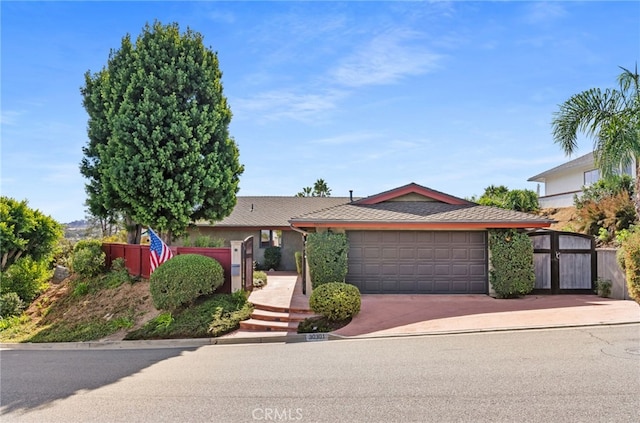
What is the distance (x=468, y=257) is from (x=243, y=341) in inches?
335

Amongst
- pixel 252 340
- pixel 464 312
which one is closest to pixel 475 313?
pixel 464 312

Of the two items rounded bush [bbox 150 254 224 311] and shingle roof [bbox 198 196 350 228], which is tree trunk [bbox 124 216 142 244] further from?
rounded bush [bbox 150 254 224 311]

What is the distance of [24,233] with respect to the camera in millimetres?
17172

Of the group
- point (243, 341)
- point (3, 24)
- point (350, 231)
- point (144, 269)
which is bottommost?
point (243, 341)

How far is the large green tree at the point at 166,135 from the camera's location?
15383 mm

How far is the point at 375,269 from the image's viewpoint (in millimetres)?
14766

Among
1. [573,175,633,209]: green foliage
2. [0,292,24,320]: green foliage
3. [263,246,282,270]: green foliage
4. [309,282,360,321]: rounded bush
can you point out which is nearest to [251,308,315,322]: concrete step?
[309,282,360,321]: rounded bush

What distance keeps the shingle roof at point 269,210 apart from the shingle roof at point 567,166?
1565 cm

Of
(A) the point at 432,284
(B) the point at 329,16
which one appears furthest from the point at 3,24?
(A) the point at 432,284

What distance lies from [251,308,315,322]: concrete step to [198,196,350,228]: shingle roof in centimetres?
1132

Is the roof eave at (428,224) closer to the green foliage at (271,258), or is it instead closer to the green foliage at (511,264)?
the green foliage at (511,264)

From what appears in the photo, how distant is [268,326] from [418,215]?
6.59 metres

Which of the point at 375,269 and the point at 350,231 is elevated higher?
the point at 350,231

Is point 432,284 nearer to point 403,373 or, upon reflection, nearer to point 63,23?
point 403,373
